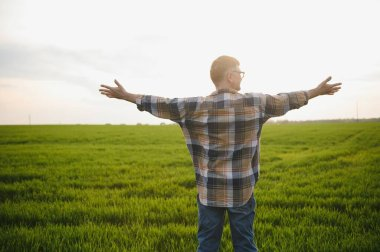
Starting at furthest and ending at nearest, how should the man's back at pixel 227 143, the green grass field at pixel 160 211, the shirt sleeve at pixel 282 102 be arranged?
the green grass field at pixel 160 211 < the shirt sleeve at pixel 282 102 < the man's back at pixel 227 143

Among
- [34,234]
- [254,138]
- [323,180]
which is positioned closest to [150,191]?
[34,234]

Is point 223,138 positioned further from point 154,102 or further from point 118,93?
point 118,93

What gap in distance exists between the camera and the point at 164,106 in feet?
8.89

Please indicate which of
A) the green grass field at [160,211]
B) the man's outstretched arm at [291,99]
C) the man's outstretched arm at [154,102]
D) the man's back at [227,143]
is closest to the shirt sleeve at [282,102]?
the man's outstretched arm at [291,99]

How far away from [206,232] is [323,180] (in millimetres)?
6289

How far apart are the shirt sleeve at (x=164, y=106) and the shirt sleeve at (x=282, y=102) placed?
72 cm

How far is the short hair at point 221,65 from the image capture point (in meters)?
2.68

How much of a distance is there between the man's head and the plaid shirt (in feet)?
0.26

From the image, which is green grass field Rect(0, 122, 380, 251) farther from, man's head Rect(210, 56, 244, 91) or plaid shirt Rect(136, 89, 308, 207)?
man's head Rect(210, 56, 244, 91)

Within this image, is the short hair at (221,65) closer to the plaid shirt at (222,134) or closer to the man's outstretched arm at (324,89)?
the plaid shirt at (222,134)

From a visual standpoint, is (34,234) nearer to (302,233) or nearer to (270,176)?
(302,233)

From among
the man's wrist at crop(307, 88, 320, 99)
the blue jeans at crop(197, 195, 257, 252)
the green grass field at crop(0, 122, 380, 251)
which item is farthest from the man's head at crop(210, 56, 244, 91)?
the green grass field at crop(0, 122, 380, 251)

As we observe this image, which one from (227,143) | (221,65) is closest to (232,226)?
(227,143)

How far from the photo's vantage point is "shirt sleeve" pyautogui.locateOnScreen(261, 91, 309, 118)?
2.76 metres
